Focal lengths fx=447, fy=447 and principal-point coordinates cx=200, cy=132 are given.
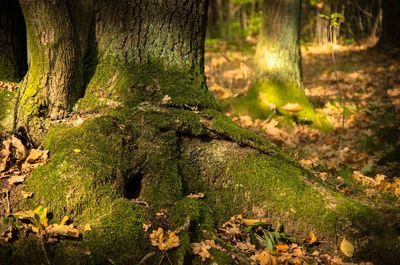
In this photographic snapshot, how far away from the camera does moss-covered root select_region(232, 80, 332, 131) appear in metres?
7.25

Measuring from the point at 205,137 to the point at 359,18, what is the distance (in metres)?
14.0

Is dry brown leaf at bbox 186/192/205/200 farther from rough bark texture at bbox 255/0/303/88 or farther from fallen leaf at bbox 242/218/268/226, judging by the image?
rough bark texture at bbox 255/0/303/88

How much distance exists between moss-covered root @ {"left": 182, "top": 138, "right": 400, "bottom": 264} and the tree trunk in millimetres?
10689

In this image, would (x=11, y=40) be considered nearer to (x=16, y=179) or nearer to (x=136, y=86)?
(x=136, y=86)

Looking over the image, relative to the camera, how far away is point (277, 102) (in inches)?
290

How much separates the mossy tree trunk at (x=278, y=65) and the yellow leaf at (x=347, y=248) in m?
4.01

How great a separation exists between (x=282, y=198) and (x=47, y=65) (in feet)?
7.26

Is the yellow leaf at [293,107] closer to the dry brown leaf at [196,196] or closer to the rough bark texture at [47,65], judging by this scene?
the dry brown leaf at [196,196]

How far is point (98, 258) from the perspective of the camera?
301 centimetres

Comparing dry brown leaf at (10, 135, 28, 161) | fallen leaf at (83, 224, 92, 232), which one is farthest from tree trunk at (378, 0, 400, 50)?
fallen leaf at (83, 224, 92, 232)

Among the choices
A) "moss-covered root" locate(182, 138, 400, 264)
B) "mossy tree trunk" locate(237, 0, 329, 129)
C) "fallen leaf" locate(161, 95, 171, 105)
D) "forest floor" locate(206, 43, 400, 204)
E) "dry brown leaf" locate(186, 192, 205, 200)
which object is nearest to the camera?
"moss-covered root" locate(182, 138, 400, 264)

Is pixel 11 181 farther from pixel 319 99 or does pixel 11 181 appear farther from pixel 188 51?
pixel 319 99

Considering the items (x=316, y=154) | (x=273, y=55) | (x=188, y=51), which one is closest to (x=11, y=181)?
(x=188, y=51)

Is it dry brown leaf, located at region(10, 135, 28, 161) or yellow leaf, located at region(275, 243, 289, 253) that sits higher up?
dry brown leaf, located at region(10, 135, 28, 161)
